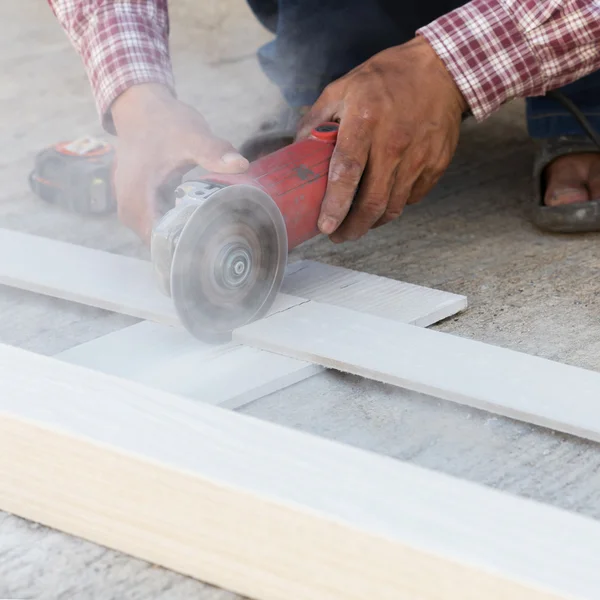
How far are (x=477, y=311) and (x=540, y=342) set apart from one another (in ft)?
0.54

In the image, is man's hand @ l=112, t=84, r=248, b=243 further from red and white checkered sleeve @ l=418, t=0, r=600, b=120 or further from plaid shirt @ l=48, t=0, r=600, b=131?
red and white checkered sleeve @ l=418, t=0, r=600, b=120

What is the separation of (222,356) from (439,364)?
37 cm

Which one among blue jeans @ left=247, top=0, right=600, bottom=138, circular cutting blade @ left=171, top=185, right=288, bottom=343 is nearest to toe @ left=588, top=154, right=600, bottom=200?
blue jeans @ left=247, top=0, right=600, bottom=138

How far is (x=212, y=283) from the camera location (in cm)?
153

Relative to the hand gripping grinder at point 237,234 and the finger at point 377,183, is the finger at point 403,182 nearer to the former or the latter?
the finger at point 377,183

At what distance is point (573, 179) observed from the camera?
2.25 metres

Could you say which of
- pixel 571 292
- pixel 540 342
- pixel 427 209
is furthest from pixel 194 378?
pixel 427 209

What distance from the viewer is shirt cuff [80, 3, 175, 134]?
1884mm

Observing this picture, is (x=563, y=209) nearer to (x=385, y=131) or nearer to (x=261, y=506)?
(x=385, y=131)

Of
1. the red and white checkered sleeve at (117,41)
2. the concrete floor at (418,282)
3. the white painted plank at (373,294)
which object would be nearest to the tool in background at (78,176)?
the concrete floor at (418,282)

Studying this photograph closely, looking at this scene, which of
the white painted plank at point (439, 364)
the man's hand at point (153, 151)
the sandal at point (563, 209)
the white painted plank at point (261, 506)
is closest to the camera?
the white painted plank at point (261, 506)

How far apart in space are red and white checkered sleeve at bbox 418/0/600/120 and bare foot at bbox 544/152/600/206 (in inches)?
16.1

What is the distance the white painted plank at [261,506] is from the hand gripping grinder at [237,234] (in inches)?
10.2

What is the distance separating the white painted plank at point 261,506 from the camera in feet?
3.14
